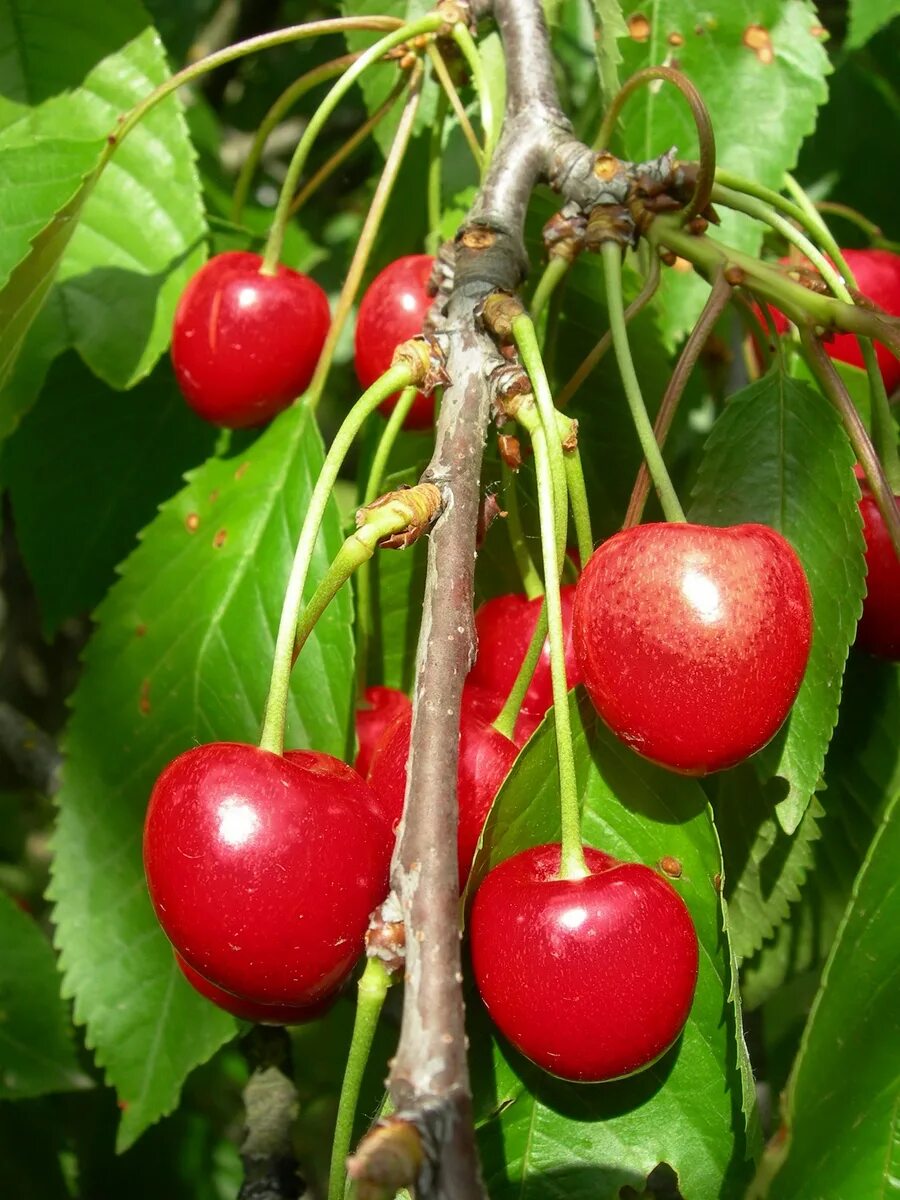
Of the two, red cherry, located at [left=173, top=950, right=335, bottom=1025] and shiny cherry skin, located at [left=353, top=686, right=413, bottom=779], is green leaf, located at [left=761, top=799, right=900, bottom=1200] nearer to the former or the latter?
red cherry, located at [left=173, top=950, right=335, bottom=1025]

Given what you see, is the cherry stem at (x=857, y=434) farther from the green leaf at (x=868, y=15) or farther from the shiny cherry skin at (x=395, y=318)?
the green leaf at (x=868, y=15)

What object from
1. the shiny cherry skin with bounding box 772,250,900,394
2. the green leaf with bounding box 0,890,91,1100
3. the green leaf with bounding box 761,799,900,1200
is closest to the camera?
the green leaf with bounding box 761,799,900,1200

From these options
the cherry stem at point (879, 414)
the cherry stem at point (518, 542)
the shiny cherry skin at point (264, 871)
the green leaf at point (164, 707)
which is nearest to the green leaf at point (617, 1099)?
the shiny cherry skin at point (264, 871)

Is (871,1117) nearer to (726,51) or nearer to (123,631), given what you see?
(123,631)

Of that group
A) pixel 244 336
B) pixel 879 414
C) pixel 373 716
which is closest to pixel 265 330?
pixel 244 336

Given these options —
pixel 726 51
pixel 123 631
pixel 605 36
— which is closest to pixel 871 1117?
pixel 123 631

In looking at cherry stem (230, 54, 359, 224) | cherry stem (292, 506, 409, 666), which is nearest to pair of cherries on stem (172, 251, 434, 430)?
cherry stem (230, 54, 359, 224)

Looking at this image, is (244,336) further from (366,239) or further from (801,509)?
(801,509)
